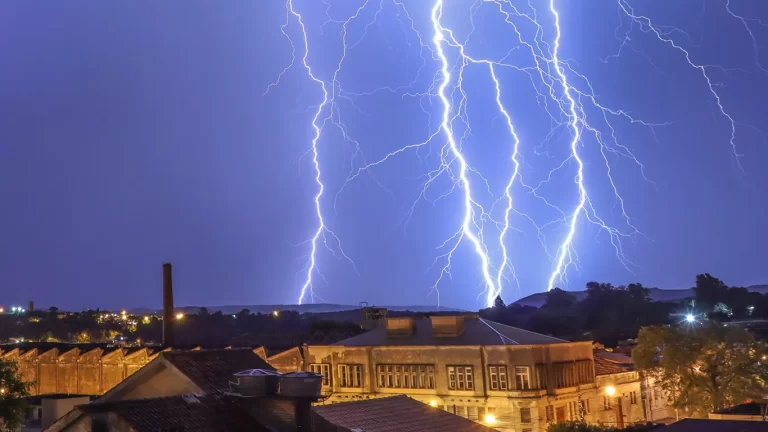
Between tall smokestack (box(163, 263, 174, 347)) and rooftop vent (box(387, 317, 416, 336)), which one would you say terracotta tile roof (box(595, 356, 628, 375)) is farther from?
tall smokestack (box(163, 263, 174, 347))

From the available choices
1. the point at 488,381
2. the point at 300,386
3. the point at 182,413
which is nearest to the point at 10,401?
the point at 182,413

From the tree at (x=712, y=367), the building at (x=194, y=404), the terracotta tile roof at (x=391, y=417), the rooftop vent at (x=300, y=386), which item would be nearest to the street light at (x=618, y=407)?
the tree at (x=712, y=367)

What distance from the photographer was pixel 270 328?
126562 mm

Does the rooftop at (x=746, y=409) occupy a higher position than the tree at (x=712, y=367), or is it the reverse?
the tree at (x=712, y=367)

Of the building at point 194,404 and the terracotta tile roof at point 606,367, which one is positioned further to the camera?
the terracotta tile roof at point 606,367

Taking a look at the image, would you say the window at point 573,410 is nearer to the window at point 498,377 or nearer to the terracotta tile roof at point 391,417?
the window at point 498,377

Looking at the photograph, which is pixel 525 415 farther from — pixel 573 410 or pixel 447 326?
pixel 447 326

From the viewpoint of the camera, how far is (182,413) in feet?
40.3

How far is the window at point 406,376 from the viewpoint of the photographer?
3631 cm

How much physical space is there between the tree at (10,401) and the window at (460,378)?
60.5 feet

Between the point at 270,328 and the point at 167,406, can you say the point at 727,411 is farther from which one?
the point at 270,328

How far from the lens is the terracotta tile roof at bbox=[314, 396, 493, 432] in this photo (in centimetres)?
1864

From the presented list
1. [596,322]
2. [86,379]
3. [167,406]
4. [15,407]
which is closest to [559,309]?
[596,322]

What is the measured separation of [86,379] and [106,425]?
40.8 meters
